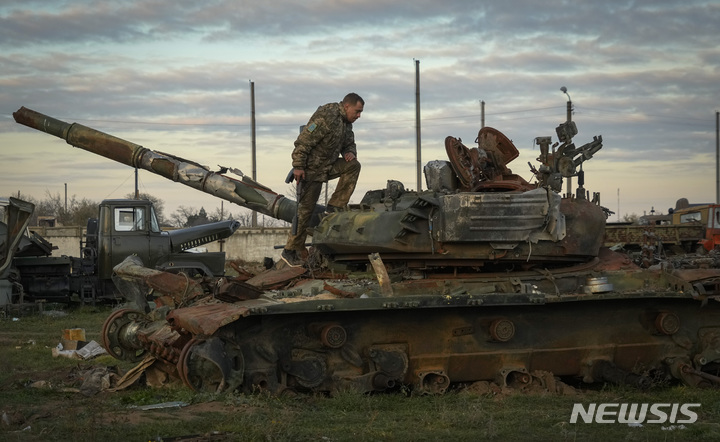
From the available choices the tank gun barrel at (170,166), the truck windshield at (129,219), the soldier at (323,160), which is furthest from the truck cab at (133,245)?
the soldier at (323,160)

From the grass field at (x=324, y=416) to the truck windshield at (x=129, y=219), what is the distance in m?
12.3

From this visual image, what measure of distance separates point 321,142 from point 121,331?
3.58 metres

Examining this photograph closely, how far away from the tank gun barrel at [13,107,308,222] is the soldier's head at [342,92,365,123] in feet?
6.90

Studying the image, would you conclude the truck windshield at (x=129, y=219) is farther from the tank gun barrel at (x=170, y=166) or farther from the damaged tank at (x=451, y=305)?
the damaged tank at (x=451, y=305)

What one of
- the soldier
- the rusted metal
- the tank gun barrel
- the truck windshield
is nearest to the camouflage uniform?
the soldier

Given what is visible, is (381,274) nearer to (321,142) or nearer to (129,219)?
(321,142)

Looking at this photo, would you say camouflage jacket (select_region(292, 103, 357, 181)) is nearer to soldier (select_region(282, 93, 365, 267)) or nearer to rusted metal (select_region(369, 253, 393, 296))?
soldier (select_region(282, 93, 365, 267))

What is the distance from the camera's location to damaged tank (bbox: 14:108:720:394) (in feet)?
35.5

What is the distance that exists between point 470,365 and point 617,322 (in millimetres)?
2016

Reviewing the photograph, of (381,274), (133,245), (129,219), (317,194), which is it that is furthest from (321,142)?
(129,219)

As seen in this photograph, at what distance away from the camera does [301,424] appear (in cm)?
898

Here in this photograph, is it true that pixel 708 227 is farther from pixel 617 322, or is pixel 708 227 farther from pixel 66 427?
pixel 66 427

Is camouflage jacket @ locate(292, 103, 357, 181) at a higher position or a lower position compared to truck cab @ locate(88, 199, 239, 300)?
higher

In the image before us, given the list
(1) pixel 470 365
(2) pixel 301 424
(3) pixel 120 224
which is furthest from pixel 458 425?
(3) pixel 120 224
